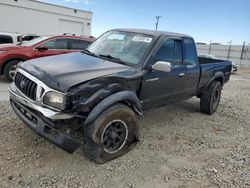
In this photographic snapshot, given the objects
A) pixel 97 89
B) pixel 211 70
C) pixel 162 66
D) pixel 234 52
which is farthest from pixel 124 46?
pixel 234 52

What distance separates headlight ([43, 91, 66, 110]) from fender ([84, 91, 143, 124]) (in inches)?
14.6

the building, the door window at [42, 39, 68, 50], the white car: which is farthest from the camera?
the building

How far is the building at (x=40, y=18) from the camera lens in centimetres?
2178

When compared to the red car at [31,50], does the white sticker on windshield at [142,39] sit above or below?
above

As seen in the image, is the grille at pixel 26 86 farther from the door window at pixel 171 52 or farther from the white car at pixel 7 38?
the white car at pixel 7 38

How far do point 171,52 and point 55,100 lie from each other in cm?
257

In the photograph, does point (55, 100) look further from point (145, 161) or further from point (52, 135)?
point (145, 161)

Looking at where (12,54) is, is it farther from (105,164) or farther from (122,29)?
(105,164)

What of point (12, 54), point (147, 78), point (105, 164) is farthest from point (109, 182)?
point (12, 54)

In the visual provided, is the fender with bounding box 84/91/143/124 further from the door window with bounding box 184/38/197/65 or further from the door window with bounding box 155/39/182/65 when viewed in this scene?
the door window with bounding box 184/38/197/65

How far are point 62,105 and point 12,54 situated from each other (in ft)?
18.3

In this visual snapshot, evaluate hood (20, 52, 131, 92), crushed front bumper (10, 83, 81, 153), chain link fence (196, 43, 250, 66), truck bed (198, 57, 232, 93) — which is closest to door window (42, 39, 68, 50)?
hood (20, 52, 131, 92)

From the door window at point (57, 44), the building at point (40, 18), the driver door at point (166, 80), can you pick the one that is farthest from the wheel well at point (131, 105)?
the building at point (40, 18)

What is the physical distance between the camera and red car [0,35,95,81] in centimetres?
752
